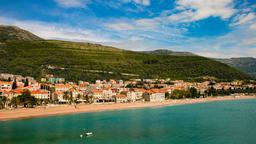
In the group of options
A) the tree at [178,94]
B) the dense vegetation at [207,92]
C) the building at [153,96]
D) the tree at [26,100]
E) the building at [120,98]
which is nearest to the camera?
the tree at [26,100]

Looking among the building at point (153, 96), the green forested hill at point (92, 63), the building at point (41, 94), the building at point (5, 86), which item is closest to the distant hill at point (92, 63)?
the green forested hill at point (92, 63)

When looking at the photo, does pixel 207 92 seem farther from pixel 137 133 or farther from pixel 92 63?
pixel 137 133

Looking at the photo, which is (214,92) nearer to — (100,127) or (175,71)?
(175,71)

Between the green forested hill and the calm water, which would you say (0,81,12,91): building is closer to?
the green forested hill

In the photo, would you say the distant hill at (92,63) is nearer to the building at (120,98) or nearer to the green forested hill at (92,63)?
the green forested hill at (92,63)

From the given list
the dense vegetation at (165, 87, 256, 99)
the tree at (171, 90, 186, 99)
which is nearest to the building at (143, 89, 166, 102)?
the tree at (171, 90, 186, 99)

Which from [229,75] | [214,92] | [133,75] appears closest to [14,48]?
[133,75]

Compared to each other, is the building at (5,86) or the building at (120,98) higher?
the building at (5,86)
